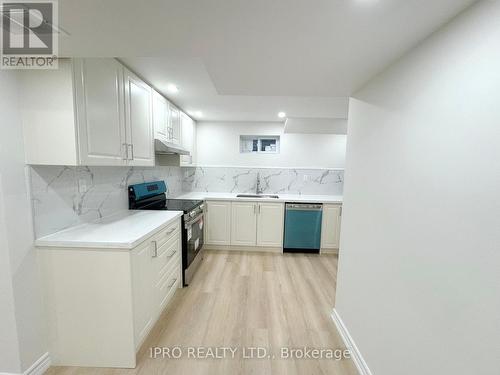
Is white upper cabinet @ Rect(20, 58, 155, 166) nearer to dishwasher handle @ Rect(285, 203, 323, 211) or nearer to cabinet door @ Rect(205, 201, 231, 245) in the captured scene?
cabinet door @ Rect(205, 201, 231, 245)

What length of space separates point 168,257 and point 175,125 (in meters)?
1.85

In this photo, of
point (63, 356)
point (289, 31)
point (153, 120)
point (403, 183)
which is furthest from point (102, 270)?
point (403, 183)

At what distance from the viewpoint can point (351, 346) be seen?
162 cm

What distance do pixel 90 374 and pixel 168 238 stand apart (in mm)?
1040

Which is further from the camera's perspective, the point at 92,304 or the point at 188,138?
the point at 188,138

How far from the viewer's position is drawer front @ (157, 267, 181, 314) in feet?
6.37

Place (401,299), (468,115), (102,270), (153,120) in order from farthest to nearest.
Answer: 1. (153,120)
2. (102,270)
3. (401,299)
4. (468,115)

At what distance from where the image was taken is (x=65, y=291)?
1.44 m

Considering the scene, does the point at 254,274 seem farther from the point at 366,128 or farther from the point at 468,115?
the point at 468,115

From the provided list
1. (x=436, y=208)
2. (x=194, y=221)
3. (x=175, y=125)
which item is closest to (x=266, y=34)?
(x=436, y=208)

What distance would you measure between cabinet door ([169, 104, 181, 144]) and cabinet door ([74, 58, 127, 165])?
1076mm

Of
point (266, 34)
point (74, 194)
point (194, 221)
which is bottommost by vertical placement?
point (194, 221)

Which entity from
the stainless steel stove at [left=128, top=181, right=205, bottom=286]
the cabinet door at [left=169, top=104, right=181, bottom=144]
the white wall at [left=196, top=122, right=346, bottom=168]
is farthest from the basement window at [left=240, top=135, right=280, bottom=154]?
the stainless steel stove at [left=128, top=181, right=205, bottom=286]

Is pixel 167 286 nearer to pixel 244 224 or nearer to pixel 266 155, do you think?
pixel 244 224
